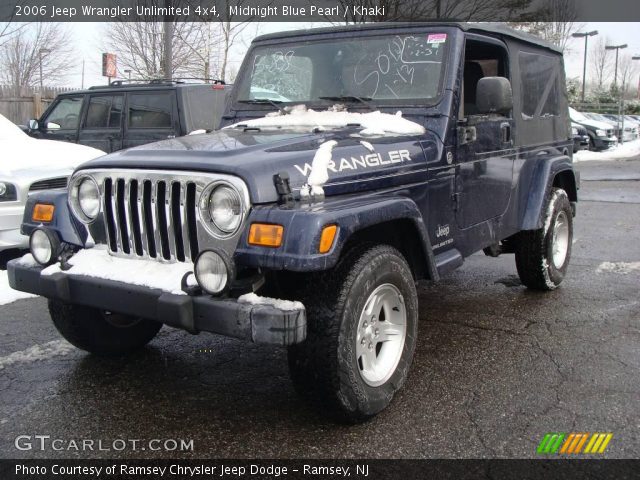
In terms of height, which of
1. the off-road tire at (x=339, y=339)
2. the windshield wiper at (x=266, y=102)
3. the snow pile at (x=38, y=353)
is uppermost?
the windshield wiper at (x=266, y=102)

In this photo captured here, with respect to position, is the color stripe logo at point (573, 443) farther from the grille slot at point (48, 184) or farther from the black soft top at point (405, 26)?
the grille slot at point (48, 184)

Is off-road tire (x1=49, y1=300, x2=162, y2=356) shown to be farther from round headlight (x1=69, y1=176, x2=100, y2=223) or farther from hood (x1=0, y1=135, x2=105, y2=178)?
hood (x1=0, y1=135, x2=105, y2=178)

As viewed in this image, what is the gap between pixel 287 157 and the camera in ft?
9.93

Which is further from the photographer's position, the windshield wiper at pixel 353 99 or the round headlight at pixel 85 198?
the windshield wiper at pixel 353 99

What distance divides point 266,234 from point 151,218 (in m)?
0.68

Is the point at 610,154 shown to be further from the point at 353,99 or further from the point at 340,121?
the point at 340,121

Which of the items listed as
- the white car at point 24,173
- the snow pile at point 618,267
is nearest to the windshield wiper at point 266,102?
the white car at point 24,173

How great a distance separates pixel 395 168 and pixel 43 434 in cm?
222

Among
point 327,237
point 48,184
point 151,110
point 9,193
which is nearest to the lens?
point 327,237

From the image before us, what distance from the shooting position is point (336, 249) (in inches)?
105

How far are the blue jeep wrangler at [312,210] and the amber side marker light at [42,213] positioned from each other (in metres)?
0.01

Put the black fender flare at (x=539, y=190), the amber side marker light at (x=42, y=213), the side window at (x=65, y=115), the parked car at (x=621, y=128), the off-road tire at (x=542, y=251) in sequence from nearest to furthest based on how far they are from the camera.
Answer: the amber side marker light at (x=42, y=213) → the black fender flare at (x=539, y=190) → the off-road tire at (x=542, y=251) → the side window at (x=65, y=115) → the parked car at (x=621, y=128)

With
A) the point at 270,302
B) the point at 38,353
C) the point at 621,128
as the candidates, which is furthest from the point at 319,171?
the point at 621,128

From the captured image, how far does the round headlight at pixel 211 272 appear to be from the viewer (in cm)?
264
